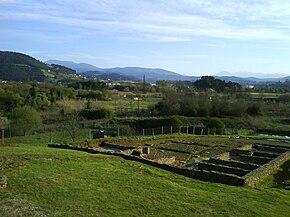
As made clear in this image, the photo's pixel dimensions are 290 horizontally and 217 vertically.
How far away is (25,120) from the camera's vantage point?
4381cm

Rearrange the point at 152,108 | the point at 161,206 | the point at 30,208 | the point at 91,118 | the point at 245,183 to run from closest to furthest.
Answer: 1. the point at 30,208
2. the point at 161,206
3. the point at 245,183
4. the point at 91,118
5. the point at 152,108

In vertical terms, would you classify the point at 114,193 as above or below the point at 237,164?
above

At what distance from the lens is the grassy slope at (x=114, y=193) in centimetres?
1067

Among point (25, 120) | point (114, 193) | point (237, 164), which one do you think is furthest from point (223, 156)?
point (25, 120)

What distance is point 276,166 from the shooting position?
22578mm

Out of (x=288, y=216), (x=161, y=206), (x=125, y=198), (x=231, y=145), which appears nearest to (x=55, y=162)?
(x=125, y=198)

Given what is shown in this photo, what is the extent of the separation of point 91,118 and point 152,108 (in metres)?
12.5

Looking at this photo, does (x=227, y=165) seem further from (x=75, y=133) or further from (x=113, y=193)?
(x=75, y=133)

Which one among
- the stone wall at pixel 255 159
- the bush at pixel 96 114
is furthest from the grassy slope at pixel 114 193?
the bush at pixel 96 114

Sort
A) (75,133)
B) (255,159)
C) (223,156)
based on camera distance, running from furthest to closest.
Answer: (75,133), (223,156), (255,159)

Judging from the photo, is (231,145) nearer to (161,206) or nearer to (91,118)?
(161,206)

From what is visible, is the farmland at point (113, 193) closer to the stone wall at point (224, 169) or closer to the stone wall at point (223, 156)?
the stone wall at point (224, 169)

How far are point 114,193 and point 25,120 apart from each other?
34764mm

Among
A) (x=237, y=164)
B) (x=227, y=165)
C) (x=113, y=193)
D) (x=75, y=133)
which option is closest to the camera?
(x=113, y=193)
